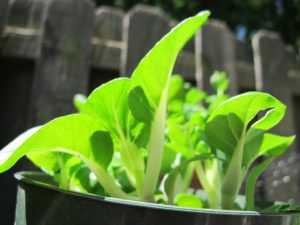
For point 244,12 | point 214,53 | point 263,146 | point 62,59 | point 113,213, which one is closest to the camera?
point 113,213

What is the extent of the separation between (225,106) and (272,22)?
3569mm

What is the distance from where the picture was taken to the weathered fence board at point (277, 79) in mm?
828

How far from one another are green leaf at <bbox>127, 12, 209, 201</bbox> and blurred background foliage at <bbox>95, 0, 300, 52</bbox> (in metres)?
2.93

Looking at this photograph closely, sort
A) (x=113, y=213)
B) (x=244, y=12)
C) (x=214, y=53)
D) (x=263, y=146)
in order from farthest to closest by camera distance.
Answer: (x=244, y=12), (x=214, y=53), (x=263, y=146), (x=113, y=213)

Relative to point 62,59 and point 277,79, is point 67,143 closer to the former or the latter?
point 62,59

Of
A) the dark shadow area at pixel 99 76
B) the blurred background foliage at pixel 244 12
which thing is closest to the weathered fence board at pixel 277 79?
the dark shadow area at pixel 99 76

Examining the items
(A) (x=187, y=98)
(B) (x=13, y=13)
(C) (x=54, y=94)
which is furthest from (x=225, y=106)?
(B) (x=13, y=13)

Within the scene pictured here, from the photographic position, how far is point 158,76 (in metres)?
0.23

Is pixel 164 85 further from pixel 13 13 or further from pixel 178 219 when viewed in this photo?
pixel 13 13

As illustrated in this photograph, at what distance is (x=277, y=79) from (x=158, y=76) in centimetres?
76

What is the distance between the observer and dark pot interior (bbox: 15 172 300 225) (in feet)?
0.55

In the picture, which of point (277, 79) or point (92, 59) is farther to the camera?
point (277, 79)

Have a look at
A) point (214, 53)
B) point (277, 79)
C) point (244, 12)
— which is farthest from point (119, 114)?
point (244, 12)

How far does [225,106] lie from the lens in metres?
0.22
